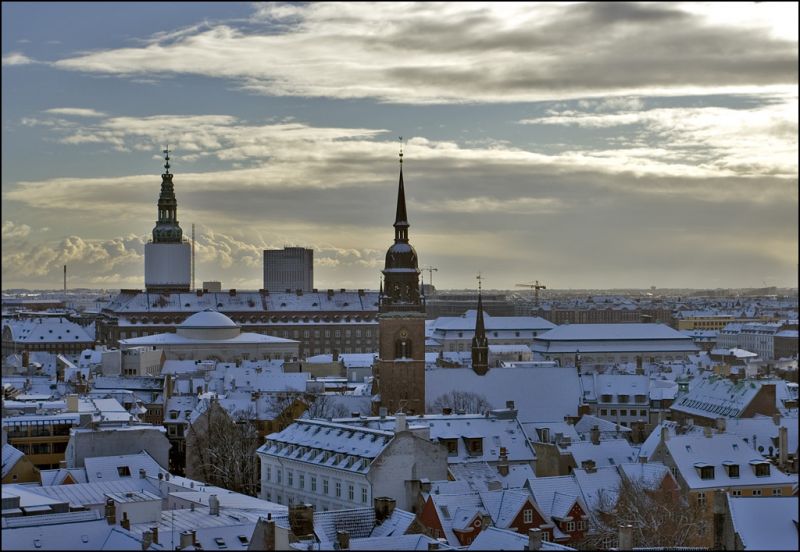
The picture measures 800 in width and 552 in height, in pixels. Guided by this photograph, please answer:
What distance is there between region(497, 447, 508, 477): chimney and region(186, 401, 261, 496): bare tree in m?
18.8

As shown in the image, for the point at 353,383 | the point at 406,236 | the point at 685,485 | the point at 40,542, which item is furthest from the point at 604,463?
the point at 353,383

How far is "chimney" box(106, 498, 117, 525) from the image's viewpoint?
2002 inches

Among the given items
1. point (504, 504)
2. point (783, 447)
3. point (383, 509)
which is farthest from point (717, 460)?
point (383, 509)

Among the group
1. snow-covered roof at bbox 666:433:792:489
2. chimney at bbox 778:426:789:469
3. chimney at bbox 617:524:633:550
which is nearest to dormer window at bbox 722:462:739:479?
snow-covered roof at bbox 666:433:792:489

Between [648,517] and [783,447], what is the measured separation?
25.0m

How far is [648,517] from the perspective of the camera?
6366 cm

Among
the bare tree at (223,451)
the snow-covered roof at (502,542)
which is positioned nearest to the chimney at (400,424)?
the bare tree at (223,451)

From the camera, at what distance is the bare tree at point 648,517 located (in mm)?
59750

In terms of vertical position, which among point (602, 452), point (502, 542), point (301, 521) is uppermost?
point (502, 542)

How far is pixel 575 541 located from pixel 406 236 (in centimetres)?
5454

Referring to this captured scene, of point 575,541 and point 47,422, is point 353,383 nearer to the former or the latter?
point 47,422

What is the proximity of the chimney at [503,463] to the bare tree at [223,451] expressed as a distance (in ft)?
61.8

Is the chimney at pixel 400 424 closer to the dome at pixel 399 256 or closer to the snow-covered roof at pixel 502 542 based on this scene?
the snow-covered roof at pixel 502 542

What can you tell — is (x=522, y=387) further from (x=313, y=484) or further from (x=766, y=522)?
(x=766, y=522)
